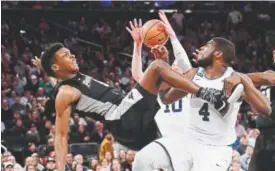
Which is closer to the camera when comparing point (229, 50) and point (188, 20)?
point (229, 50)

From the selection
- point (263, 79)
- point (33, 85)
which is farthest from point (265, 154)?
point (33, 85)

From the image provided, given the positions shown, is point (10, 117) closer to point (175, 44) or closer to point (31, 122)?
point (31, 122)

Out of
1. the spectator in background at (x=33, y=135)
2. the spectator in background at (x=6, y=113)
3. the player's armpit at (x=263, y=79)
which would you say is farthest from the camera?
the spectator in background at (x=6, y=113)

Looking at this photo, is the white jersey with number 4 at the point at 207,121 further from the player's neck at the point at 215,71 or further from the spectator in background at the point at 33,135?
the spectator in background at the point at 33,135

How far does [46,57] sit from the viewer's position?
768cm

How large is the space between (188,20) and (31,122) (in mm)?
9928

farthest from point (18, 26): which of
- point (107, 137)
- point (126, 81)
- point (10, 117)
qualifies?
point (107, 137)

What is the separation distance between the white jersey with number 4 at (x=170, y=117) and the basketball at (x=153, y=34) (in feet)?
2.05

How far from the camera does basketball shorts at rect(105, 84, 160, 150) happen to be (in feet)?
23.6

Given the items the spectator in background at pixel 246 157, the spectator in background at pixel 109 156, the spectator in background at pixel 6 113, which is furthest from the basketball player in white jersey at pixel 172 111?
the spectator in background at pixel 6 113

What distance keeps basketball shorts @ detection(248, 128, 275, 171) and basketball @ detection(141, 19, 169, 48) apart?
1.45 metres

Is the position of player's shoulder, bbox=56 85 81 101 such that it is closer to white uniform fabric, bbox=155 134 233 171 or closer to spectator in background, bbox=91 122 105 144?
white uniform fabric, bbox=155 134 233 171

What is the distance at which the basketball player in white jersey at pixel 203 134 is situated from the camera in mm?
6949

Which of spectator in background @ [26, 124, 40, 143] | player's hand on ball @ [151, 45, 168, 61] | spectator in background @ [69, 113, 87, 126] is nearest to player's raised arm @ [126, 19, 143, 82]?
player's hand on ball @ [151, 45, 168, 61]
